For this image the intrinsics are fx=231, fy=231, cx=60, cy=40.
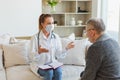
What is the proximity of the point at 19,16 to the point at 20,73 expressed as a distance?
172 centimetres

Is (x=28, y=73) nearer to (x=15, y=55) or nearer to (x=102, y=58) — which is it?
(x=15, y=55)

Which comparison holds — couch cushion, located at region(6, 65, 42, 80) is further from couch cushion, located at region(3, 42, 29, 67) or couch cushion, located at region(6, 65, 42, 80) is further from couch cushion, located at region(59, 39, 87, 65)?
couch cushion, located at region(59, 39, 87, 65)

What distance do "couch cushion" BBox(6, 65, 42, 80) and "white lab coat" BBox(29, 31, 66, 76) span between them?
0.07m

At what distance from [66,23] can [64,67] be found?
210 cm

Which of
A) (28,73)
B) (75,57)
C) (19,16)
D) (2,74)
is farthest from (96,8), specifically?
(2,74)

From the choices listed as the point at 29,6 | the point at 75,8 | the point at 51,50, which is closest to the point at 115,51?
the point at 51,50

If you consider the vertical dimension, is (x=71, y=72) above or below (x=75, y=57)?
below

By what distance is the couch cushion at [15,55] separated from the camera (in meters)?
3.27

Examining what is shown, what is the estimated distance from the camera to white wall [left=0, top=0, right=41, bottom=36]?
4.31 m

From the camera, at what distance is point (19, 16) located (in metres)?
4.41

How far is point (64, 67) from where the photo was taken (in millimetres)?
3236

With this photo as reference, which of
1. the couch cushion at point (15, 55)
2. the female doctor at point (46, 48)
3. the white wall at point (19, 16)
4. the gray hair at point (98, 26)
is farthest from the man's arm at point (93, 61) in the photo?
the white wall at point (19, 16)

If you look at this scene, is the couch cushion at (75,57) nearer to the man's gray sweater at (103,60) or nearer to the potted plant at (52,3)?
the man's gray sweater at (103,60)

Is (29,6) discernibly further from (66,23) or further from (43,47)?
(43,47)
